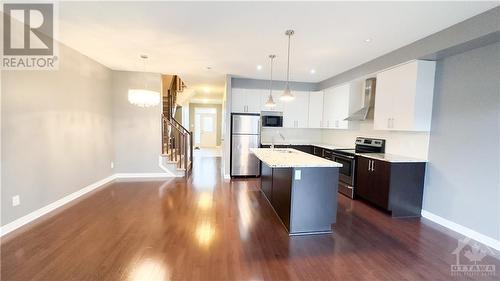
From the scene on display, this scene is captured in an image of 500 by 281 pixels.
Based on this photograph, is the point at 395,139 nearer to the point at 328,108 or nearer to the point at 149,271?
the point at 328,108

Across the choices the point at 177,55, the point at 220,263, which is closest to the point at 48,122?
the point at 177,55

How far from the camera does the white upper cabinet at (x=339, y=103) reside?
504cm

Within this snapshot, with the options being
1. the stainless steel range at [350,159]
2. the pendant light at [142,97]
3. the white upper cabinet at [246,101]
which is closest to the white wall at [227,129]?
the white upper cabinet at [246,101]

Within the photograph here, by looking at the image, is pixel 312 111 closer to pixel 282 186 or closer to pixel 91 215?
pixel 282 186

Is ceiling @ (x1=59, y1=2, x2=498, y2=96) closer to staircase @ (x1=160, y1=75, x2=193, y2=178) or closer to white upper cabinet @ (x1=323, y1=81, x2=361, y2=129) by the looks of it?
white upper cabinet @ (x1=323, y1=81, x2=361, y2=129)

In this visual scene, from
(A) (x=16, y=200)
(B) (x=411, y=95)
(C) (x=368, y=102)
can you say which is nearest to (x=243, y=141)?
(C) (x=368, y=102)

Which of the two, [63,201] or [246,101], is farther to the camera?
[246,101]

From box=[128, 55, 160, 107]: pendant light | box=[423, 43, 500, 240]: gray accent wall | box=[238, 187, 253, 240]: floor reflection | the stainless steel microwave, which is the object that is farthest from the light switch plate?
the stainless steel microwave

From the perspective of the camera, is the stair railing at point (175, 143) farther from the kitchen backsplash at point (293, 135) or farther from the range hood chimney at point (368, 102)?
the range hood chimney at point (368, 102)

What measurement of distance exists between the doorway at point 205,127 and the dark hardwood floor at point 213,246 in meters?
9.08

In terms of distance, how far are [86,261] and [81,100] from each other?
10.6ft

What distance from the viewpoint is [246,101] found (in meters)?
5.88

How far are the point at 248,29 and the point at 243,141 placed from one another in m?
3.20

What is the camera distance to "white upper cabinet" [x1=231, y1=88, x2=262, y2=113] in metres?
5.83
